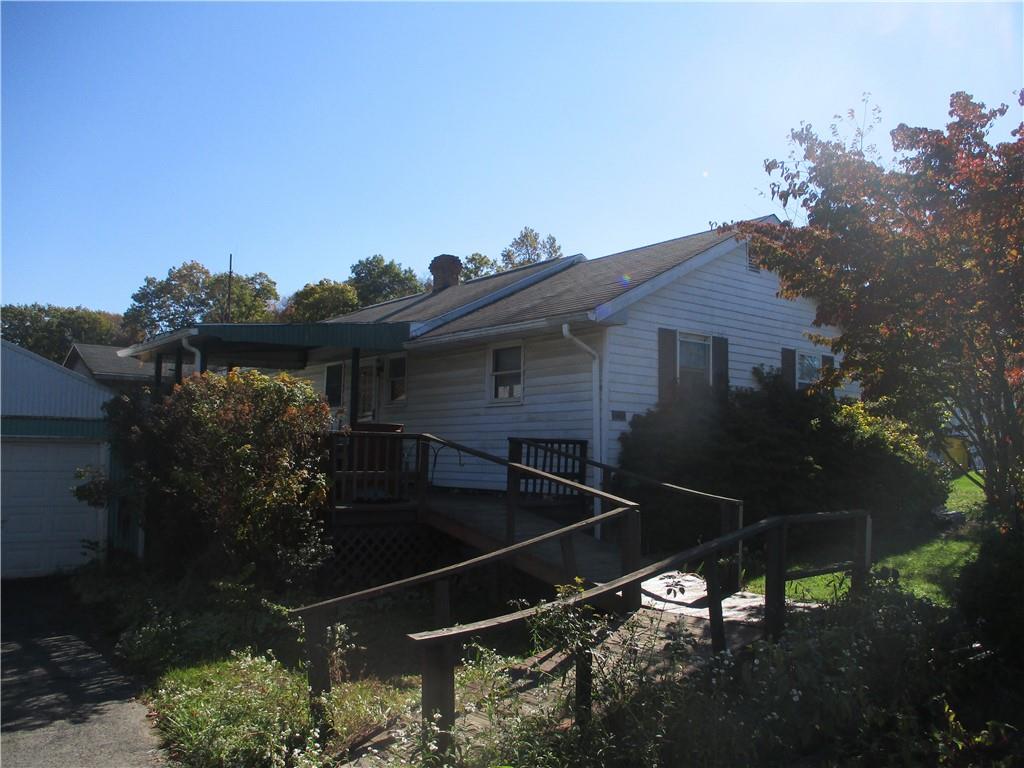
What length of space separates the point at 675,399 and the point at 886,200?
19.6ft

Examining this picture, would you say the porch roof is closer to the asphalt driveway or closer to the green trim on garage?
the green trim on garage

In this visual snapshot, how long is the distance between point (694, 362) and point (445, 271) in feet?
33.7

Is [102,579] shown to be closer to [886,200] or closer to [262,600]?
[262,600]

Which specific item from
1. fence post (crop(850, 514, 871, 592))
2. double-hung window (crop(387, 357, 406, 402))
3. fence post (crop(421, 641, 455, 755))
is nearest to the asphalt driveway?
fence post (crop(421, 641, 455, 755))

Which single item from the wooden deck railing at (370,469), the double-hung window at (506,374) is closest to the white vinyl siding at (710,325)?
the double-hung window at (506,374)

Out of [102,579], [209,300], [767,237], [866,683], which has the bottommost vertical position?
[102,579]

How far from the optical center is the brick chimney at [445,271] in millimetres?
23359

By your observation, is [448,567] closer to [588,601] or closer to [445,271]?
[588,601]

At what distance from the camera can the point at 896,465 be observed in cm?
1362

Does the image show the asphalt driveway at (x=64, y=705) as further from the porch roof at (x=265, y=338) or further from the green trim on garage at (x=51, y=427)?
the green trim on garage at (x=51, y=427)

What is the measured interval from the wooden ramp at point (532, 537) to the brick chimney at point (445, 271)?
11182mm

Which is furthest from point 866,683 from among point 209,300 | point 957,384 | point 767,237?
point 209,300

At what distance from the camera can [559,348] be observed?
13.7m

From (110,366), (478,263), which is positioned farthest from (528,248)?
(110,366)
